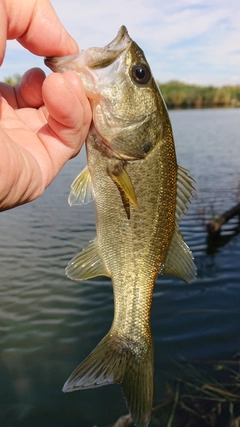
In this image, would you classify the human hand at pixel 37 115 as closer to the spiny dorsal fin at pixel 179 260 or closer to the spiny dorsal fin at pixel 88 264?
the spiny dorsal fin at pixel 88 264

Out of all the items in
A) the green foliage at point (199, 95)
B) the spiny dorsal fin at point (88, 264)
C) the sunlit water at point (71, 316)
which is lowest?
the sunlit water at point (71, 316)

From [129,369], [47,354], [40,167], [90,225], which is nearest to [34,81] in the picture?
[40,167]

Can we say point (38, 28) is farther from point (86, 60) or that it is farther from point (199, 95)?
point (199, 95)

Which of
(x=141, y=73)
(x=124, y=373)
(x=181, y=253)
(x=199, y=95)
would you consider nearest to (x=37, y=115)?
(x=141, y=73)

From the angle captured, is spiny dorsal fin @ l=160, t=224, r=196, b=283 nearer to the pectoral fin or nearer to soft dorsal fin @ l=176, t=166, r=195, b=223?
soft dorsal fin @ l=176, t=166, r=195, b=223

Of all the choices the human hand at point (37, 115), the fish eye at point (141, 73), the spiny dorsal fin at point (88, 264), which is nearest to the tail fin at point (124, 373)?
the spiny dorsal fin at point (88, 264)

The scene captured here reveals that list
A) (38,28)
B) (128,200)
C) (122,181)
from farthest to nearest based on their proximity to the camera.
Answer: (128,200) → (122,181) → (38,28)

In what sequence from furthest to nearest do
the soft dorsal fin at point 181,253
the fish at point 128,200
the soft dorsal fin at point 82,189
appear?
the soft dorsal fin at point 181,253 → the soft dorsal fin at point 82,189 → the fish at point 128,200
